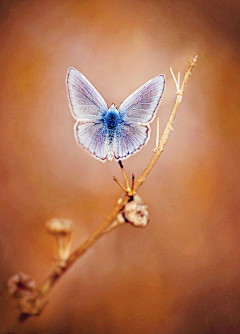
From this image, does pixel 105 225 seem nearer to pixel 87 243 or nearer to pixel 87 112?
pixel 87 243

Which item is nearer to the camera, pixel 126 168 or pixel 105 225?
pixel 105 225

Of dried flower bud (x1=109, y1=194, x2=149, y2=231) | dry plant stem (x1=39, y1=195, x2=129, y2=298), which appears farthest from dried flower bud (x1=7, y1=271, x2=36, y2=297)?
dried flower bud (x1=109, y1=194, x2=149, y2=231)

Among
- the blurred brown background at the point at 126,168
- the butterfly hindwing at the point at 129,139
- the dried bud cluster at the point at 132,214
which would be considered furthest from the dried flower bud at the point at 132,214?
the blurred brown background at the point at 126,168

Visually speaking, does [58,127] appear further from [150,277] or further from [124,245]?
[150,277]

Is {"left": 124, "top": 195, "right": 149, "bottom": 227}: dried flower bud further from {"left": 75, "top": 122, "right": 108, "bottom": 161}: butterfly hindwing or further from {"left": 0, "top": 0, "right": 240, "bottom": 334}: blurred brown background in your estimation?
{"left": 0, "top": 0, "right": 240, "bottom": 334}: blurred brown background

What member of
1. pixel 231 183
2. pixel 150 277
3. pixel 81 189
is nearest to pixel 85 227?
pixel 81 189

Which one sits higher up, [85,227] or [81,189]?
A: [81,189]

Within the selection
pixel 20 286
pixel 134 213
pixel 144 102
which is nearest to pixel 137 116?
pixel 144 102
